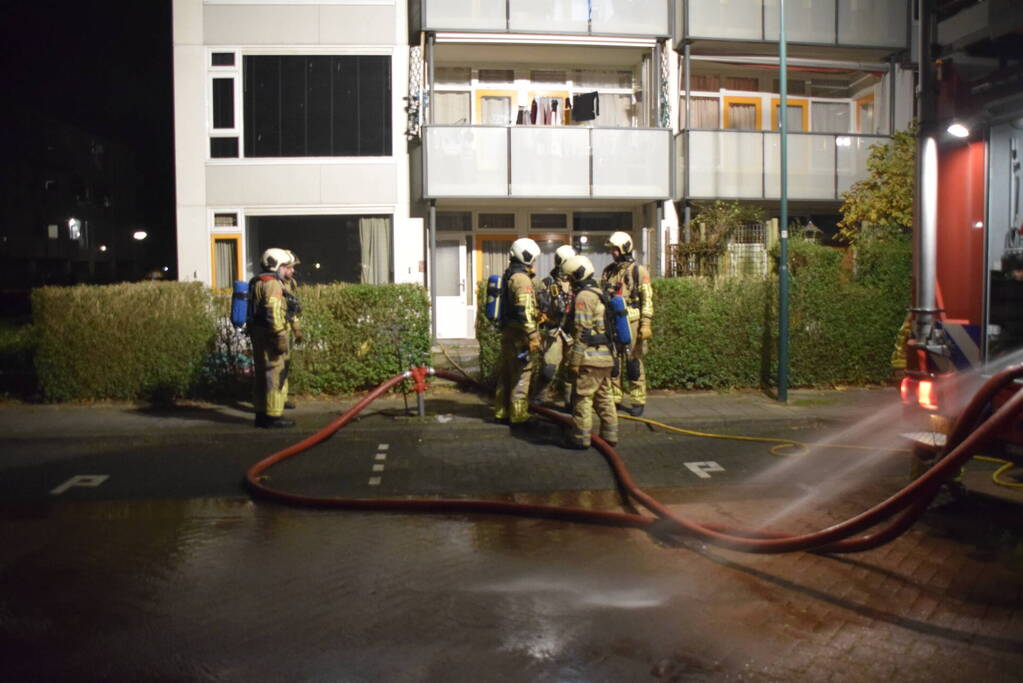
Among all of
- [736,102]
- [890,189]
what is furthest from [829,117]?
[890,189]

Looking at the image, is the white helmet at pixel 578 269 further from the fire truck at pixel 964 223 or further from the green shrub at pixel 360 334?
the green shrub at pixel 360 334

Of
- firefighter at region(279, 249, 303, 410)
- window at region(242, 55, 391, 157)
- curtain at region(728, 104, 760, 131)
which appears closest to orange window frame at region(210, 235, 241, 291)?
window at region(242, 55, 391, 157)

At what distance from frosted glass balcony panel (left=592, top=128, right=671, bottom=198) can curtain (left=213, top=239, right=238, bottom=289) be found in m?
7.06

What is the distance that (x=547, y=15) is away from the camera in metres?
17.2

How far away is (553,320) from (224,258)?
10269mm

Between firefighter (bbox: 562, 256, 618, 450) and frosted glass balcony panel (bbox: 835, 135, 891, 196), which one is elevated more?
frosted glass balcony panel (bbox: 835, 135, 891, 196)

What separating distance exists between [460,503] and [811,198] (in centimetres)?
1395

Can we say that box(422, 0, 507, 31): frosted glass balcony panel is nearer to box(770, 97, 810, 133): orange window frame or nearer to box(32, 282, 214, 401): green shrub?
box(770, 97, 810, 133): orange window frame

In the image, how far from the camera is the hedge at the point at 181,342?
11.2 meters

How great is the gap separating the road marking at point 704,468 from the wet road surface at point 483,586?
0.07 meters

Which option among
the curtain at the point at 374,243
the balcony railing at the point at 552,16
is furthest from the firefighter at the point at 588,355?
the balcony railing at the point at 552,16

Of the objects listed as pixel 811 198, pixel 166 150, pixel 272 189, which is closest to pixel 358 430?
pixel 272 189

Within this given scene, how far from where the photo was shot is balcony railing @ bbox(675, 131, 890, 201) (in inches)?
697

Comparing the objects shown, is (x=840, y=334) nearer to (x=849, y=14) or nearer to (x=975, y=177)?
(x=975, y=177)
